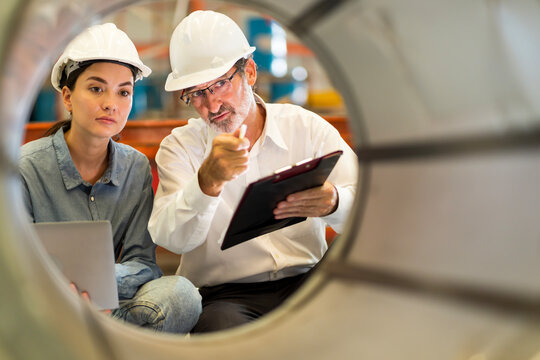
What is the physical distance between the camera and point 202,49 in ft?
5.26

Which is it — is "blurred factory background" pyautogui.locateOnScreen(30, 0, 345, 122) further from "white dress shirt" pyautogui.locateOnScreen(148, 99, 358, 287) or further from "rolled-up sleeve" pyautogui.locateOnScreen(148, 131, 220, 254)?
"rolled-up sleeve" pyautogui.locateOnScreen(148, 131, 220, 254)

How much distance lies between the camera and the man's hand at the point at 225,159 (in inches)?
53.5

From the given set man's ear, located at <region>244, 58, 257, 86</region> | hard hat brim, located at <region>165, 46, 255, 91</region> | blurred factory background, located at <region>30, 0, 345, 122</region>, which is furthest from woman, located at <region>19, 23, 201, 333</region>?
blurred factory background, located at <region>30, 0, 345, 122</region>

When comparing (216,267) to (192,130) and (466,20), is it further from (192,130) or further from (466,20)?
(466,20)

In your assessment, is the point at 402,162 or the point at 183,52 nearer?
the point at 402,162

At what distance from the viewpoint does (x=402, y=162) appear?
0.66m

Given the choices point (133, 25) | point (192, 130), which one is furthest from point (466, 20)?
point (133, 25)

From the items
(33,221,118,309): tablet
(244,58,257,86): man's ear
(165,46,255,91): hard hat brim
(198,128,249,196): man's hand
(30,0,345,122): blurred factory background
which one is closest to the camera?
(33,221,118,309): tablet

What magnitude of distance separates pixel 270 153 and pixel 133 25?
6489mm

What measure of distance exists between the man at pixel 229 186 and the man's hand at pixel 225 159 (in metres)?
0.03

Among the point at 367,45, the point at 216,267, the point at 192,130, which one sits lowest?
the point at 216,267

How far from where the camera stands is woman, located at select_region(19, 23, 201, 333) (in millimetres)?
1417

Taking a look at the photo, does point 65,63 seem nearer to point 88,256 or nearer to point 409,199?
point 88,256

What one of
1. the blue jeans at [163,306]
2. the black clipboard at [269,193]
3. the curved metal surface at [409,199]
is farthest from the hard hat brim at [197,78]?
the curved metal surface at [409,199]
